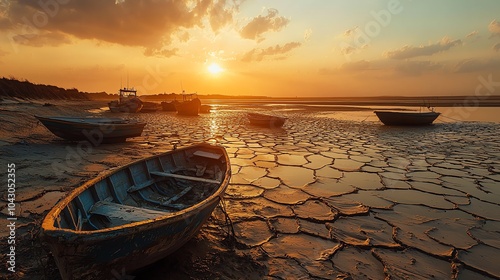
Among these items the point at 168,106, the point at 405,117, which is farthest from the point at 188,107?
the point at 405,117

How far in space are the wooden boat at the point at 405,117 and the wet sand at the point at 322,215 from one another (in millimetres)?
8003

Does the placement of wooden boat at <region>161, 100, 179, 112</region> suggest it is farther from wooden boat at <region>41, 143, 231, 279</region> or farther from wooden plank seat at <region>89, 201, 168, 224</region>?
wooden plank seat at <region>89, 201, 168, 224</region>

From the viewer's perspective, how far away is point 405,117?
50.9ft

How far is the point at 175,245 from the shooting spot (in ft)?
7.24

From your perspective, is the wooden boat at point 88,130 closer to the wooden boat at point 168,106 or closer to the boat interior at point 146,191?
the boat interior at point 146,191

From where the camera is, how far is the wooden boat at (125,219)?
1.53m

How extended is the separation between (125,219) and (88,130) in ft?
21.9

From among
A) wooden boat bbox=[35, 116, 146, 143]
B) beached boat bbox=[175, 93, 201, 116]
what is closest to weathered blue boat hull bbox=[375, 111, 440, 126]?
wooden boat bbox=[35, 116, 146, 143]

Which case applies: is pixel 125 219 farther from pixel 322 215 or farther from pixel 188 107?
pixel 188 107

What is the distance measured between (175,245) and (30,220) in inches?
93.1

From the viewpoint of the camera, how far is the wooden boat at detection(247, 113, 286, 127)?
548 inches

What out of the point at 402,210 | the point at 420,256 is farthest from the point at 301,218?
the point at 402,210

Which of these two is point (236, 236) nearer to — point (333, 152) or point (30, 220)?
point (30, 220)

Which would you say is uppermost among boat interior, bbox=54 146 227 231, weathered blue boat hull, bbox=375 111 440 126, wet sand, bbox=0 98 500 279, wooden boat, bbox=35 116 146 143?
weathered blue boat hull, bbox=375 111 440 126
